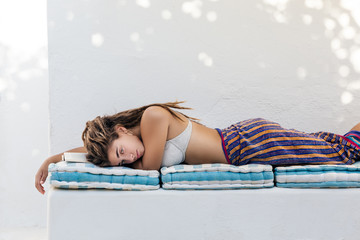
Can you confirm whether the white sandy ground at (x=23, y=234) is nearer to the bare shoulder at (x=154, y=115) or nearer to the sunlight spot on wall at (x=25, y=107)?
the sunlight spot on wall at (x=25, y=107)

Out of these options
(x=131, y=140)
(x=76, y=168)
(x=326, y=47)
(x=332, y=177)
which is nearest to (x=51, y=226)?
(x=76, y=168)

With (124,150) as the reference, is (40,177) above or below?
below

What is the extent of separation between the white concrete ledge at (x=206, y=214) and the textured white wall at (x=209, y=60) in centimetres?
124

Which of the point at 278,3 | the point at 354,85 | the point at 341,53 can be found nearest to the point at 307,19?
the point at 278,3

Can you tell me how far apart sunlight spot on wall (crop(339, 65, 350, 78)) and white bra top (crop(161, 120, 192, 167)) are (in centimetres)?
160

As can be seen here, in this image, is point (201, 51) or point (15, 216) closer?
point (201, 51)

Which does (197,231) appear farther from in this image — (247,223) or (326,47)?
(326,47)

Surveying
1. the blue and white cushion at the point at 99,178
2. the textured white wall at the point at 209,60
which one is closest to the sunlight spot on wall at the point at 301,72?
the textured white wall at the point at 209,60

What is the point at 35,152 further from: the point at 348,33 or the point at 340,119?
the point at 348,33

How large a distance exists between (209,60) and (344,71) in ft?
3.57

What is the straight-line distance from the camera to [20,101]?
349cm

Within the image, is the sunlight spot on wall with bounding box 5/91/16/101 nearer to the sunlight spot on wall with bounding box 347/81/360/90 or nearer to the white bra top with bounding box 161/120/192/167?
the white bra top with bounding box 161/120/192/167

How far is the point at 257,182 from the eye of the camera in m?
2.02

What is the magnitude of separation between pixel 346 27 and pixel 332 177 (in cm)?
166
